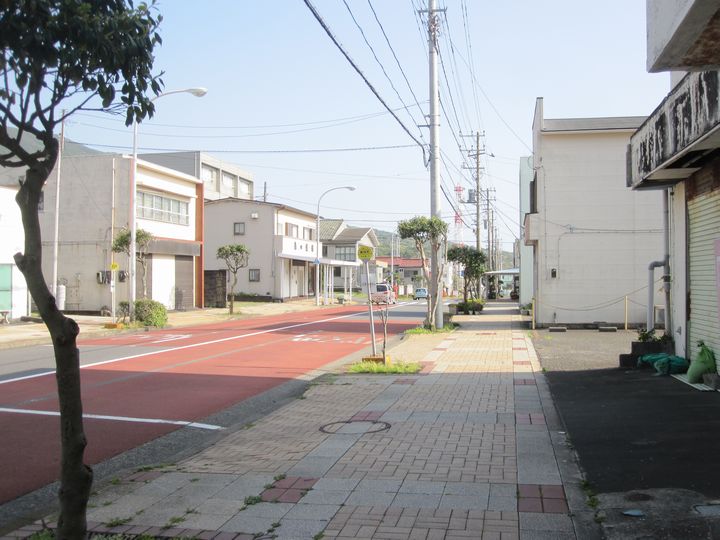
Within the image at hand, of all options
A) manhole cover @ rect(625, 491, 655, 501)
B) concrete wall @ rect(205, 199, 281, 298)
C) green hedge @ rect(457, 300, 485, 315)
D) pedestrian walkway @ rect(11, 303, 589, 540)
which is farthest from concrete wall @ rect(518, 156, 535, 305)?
manhole cover @ rect(625, 491, 655, 501)

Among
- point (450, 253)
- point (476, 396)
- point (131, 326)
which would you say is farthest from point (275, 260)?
point (476, 396)

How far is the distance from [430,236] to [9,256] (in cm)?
1693

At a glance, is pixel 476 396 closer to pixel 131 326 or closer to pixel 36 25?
pixel 36 25

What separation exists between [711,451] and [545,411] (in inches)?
109

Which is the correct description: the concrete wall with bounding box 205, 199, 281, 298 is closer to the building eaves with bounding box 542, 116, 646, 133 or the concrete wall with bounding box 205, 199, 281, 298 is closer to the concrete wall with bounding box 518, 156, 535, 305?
the concrete wall with bounding box 518, 156, 535, 305

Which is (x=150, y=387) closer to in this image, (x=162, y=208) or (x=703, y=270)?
(x=703, y=270)

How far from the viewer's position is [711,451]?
6.42 m

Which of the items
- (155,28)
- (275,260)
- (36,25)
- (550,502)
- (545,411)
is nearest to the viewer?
(36,25)

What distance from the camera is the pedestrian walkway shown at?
4.86 meters

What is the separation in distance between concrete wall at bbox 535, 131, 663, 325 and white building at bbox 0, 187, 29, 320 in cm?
2095

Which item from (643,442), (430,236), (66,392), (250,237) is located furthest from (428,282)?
(250,237)

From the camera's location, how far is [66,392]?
3.67 meters

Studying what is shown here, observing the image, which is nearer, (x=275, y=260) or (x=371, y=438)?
(x=371, y=438)

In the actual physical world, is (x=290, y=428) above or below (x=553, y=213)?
below
